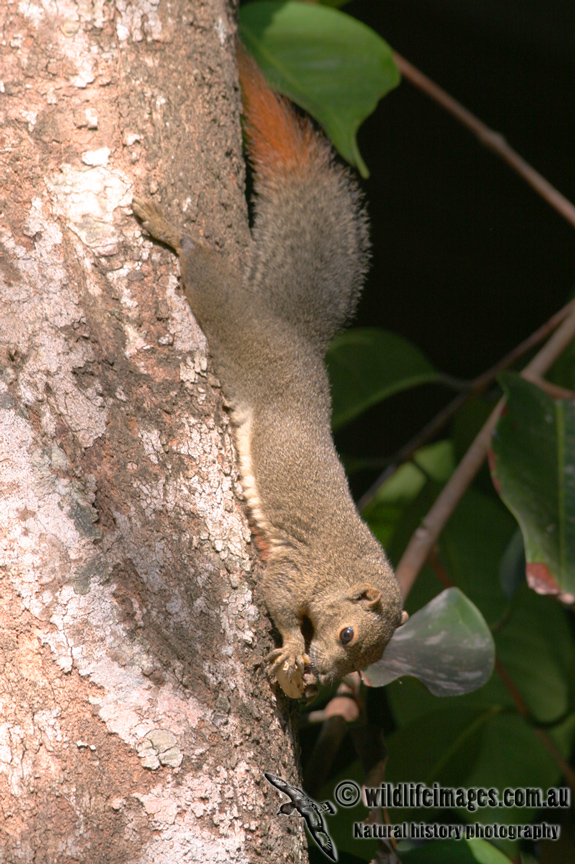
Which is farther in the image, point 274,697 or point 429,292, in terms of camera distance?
point 429,292

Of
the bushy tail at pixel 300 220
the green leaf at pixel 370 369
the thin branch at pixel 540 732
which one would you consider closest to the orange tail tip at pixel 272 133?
the bushy tail at pixel 300 220

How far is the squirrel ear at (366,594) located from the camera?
160 centimetres

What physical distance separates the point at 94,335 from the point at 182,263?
260 mm

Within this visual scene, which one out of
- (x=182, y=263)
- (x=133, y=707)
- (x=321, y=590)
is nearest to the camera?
(x=133, y=707)

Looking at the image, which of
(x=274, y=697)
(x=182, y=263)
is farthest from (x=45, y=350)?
(x=274, y=697)

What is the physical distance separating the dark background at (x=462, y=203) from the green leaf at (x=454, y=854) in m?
2.17

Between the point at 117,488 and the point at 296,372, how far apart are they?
71 centimetres

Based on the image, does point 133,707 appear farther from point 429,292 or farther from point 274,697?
point 429,292

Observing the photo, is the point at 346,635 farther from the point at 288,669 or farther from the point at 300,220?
the point at 300,220

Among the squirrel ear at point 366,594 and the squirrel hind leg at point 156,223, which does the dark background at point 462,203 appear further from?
the squirrel hind leg at point 156,223

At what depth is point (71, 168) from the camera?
1.28m

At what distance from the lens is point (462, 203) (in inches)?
142

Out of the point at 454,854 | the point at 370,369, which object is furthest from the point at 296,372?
the point at 454,854

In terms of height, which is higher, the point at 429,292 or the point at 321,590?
the point at 321,590
